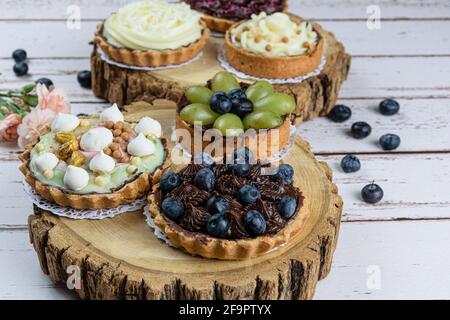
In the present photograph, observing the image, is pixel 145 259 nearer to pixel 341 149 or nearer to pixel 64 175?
pixel 64 175

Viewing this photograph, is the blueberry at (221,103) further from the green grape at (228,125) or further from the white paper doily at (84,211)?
the white paper doily at (84,211)

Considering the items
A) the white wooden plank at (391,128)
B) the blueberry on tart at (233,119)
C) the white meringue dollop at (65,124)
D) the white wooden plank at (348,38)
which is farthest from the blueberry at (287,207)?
the white wooden plank at (348,38)

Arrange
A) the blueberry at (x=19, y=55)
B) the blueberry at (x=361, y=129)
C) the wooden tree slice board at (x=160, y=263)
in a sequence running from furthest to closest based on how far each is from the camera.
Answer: the blueberry at (x=19, y=55) → the blueberry at (x=361, y=129) → the wooden tree slice board at (x=160, y=263)

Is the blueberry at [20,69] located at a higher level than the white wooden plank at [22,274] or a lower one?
higher

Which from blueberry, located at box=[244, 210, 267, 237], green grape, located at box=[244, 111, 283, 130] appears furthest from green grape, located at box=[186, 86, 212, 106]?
blueberry, located at box=[244, 210, 267, 237]

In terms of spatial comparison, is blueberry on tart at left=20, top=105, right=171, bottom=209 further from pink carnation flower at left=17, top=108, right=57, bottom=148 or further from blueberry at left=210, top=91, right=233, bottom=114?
pink carnation flower at left=17, top=108, right=57, bottom=148

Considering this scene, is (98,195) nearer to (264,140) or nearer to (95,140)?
(95,140)
